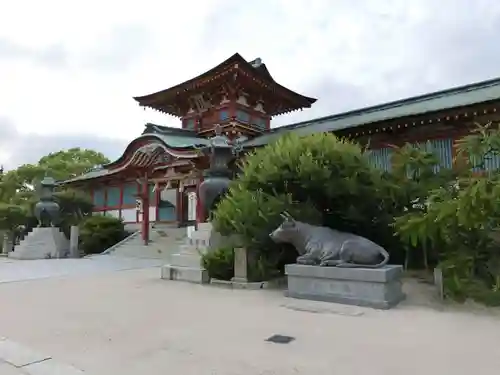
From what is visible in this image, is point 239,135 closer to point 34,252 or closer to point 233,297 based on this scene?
point 34,252

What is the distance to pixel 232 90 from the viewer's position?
17172 millimetres

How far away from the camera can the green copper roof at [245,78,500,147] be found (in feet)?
38.9

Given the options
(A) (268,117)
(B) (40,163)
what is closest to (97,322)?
(A) (268,117)

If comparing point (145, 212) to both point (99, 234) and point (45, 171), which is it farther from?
point (45, 171)

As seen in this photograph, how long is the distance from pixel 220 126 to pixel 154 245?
17.9 ft

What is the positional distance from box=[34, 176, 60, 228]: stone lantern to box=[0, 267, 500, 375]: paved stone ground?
441 inches

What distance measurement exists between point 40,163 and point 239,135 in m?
25.0

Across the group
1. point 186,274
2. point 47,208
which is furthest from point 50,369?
point 47,208

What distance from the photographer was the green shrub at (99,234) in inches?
654

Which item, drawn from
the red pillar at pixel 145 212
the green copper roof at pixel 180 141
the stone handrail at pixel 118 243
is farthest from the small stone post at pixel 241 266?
the stone handrail at pixel 118 243

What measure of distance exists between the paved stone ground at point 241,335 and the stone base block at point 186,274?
1.30 metres

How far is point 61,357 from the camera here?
11.2 ft

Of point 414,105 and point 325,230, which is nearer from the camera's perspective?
point 325,230

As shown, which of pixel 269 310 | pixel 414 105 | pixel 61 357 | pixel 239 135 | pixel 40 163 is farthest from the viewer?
pixel 40 163
